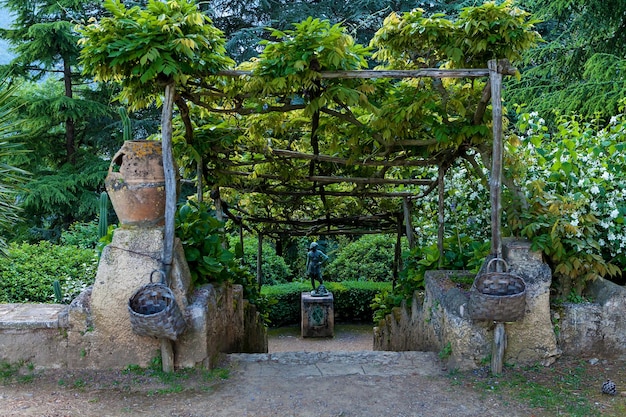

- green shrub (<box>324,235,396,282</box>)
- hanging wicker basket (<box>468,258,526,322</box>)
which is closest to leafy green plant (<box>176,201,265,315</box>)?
hanging wicker basket (<box>468,258,526,322</box>)

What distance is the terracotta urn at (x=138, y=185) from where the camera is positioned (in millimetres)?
3785

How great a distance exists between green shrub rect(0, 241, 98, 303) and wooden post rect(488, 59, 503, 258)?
5.10 metres

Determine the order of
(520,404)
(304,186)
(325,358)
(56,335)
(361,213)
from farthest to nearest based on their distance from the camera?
(361,213)
(304,186)
(325,358)
(56,335)
(520,404)

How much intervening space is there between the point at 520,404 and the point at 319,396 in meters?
1.29

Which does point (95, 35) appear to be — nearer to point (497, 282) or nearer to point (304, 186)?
point (497, 282)

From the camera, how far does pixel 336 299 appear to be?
38.8 feet

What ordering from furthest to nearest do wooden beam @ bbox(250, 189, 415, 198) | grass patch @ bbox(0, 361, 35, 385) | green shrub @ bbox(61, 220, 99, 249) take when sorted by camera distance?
green shrub @ bbox(61, 220, 99, 249)
wooden beam @ bbox(250, 189, 415, 198)
grass patch @ bbox(0, 361, 35, 385)

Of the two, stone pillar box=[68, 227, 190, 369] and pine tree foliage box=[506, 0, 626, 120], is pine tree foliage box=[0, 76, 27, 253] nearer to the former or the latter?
stone pillar box=[68, 227, 190, 369]

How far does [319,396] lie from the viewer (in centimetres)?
348

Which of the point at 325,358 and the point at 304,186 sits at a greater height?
the point at 304,186

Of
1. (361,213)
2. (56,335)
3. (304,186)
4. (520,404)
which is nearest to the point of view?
(520,404)

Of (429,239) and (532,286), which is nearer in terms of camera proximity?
(532,286)

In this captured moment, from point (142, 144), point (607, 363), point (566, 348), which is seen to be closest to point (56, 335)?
point (142, 144)

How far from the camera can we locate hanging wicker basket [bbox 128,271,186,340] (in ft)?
11.0
